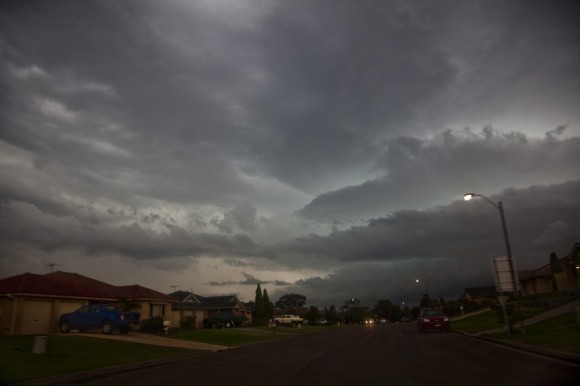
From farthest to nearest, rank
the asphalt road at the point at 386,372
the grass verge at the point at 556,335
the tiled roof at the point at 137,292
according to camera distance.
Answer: the tiled roof at the point at 137,292 < the grass verge at the point at 556,335 < the asphalt road at the point at 386,372

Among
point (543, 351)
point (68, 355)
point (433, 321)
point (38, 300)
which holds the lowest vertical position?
point (543, 351)

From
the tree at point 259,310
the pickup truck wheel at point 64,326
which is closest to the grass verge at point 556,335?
the pickup truck wheel at point 64,326

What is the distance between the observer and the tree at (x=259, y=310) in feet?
236

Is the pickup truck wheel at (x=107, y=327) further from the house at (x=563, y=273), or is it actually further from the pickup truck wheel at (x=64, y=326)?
the house at (x=563, y=273)

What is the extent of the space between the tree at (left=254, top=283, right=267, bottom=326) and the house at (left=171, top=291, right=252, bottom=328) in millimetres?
2557

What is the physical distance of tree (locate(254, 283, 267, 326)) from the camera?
7181cm

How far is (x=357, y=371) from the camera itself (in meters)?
13.4

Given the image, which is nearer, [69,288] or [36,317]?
[36,317]

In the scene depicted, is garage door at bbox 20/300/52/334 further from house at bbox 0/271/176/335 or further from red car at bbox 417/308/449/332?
red car at bbox 417/308/449/332

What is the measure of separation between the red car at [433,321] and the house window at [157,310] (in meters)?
24.6

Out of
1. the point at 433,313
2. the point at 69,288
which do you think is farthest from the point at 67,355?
the point at 433,313

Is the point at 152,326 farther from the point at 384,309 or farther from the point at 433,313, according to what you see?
the point at 384,309

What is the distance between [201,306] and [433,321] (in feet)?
132

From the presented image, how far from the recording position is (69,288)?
34.4m
